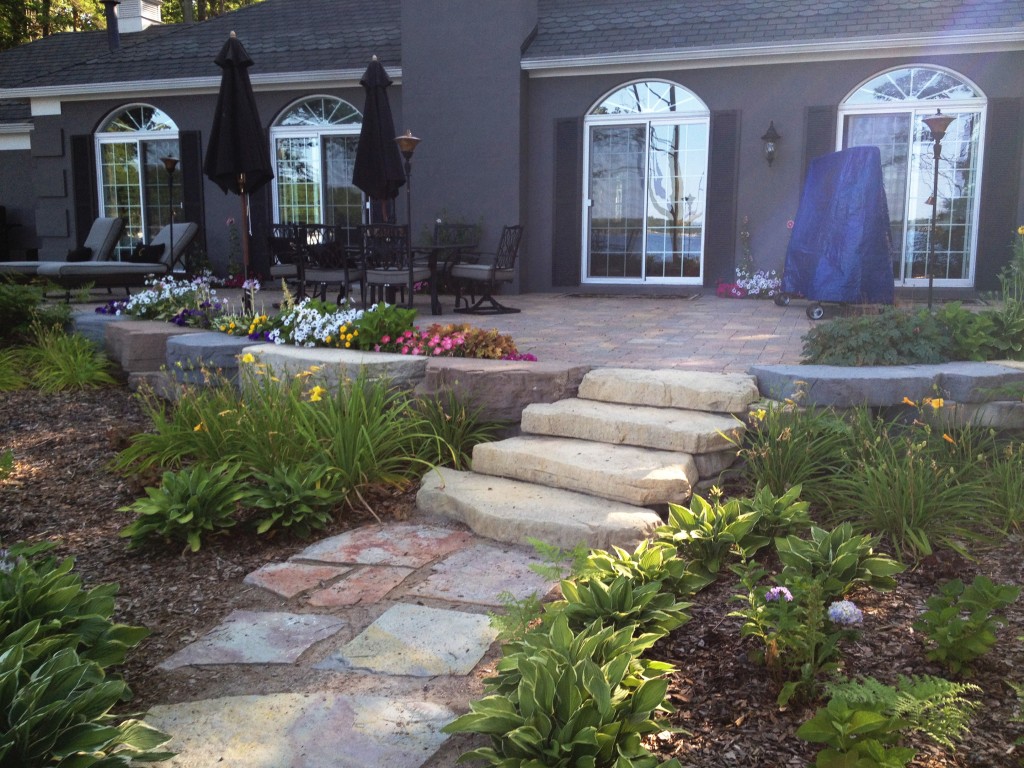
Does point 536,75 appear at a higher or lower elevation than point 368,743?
higher

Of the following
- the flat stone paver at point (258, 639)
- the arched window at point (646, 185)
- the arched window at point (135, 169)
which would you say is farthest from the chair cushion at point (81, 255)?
the flat stone paver at point (258, 639)

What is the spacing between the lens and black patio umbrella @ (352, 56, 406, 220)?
26.0 ft

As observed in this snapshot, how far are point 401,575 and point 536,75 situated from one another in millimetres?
8782

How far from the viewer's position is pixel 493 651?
8.10 feet

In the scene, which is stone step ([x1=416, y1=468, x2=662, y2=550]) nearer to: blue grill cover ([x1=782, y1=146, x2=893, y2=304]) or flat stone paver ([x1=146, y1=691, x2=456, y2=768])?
flat stone paver ([x1=146, y1=691, x2=456, y2=768])

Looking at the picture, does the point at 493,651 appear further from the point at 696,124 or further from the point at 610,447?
the point at 696,124

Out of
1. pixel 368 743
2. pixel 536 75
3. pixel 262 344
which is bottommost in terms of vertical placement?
pixel 368 743

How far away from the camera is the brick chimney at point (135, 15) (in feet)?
51.0

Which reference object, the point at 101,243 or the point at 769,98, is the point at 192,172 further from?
the point at 769,98

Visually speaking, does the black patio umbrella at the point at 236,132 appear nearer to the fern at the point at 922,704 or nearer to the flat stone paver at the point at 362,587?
the flat stone paver at the point at 362,587

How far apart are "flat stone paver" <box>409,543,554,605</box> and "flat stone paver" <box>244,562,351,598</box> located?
1.11ft

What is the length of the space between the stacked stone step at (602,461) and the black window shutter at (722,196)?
614 centimetres

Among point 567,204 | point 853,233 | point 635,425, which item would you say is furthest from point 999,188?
point 635,425

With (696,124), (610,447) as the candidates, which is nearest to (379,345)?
(610,447)
